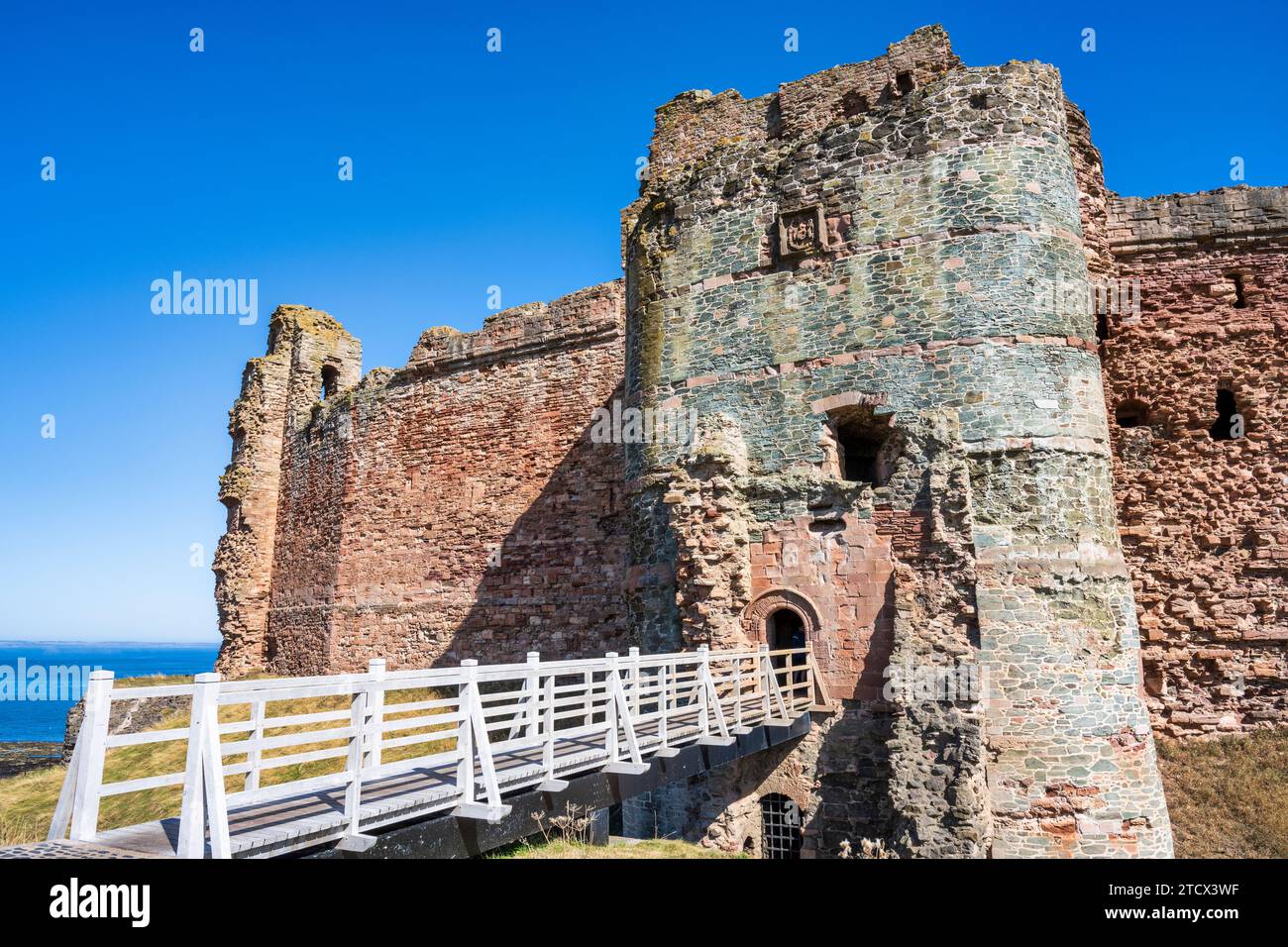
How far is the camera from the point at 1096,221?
14953 millimetres

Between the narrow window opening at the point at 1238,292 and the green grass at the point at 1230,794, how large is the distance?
21.4 feet

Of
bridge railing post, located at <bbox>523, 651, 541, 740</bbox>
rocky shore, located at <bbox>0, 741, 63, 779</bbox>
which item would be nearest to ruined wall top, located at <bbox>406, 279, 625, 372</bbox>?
bridge railing post, located at <bbox>523, 651, 541, 740</bbox>

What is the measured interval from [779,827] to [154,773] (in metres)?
13.2

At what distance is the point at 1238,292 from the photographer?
48.0 ft

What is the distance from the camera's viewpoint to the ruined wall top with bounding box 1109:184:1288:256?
1459 cm

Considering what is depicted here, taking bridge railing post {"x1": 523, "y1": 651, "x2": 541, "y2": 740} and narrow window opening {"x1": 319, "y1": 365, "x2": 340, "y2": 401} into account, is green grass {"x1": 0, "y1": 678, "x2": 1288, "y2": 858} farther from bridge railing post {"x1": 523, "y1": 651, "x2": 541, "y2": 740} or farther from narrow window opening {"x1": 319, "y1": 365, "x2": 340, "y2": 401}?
narrow window opening {"x1": 319, "y1": 365, "x2": 340, "y2": 401}

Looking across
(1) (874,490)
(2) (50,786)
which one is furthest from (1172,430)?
(2) (50,786)

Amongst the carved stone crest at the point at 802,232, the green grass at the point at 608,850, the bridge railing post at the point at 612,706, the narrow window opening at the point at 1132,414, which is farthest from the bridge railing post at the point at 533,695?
the narrow window opening at the point at 1132,414

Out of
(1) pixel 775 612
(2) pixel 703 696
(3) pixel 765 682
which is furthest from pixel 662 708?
(1) pixel 775 612

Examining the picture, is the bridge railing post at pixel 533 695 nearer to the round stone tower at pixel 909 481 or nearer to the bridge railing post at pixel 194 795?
the bridge railing post at pixel 194 795

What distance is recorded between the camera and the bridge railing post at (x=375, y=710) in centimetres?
591

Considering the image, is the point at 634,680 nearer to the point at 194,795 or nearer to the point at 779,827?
the point at 779,827

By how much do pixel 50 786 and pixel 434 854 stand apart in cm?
1837
